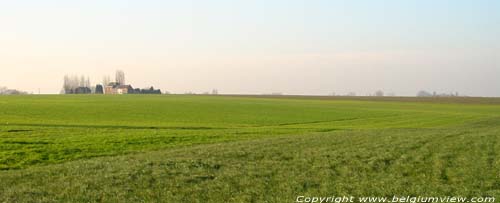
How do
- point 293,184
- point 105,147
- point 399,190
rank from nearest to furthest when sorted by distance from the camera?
1. point 399,190
2. point 293,184
3. point 105,147

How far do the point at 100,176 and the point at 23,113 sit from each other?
2021 inches

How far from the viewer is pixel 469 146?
71.8 ft

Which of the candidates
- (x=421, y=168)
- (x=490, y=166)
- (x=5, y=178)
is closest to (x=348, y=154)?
(x=421, y=168)

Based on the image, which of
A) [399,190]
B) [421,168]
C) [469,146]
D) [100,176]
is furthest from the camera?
[469,146]

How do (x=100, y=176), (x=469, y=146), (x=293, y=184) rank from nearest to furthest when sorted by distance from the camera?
(x=293, y=184) → (x=100, y=176) → (x=469, y=146)

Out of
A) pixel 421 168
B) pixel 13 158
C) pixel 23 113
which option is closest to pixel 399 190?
pixel 421 168

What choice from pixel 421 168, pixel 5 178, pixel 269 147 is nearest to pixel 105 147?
pixel 269 147

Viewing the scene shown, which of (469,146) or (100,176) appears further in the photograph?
(469,146)

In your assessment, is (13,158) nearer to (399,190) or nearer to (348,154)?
(348,154)

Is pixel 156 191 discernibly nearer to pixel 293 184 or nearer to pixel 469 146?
pixel 293 184

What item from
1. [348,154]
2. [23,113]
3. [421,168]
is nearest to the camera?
[421,168]

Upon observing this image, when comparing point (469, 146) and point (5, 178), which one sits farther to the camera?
point (469, 146)

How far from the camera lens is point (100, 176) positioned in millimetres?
14273

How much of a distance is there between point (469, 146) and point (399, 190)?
11.5 metres
